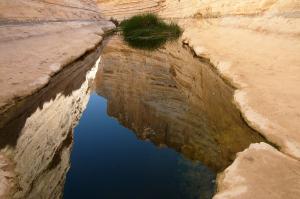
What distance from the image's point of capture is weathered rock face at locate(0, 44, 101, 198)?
2287 mm

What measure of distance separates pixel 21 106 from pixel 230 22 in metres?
7.57

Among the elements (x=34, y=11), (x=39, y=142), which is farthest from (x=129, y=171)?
(x=34, y=11)

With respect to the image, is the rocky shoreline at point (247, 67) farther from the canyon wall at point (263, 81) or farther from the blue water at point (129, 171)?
the blue water at point (129, 171)

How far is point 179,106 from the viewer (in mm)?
4355

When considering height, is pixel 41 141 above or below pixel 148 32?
above

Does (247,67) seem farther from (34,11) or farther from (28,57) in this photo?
(34,11)

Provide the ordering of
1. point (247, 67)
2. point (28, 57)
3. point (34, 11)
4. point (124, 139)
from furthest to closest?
point (34, 11)
point (28, 57)
point (247, 67)
point (124, 139)

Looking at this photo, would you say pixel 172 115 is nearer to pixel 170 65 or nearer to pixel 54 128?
pixel 54 128

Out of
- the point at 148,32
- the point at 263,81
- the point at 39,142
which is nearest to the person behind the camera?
the point at 39,142

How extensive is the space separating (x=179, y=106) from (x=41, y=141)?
1.88m

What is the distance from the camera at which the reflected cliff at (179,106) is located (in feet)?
9.87

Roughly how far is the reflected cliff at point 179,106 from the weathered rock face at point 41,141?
0.64 m

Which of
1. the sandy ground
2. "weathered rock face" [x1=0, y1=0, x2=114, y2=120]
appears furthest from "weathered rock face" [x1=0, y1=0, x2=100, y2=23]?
the sandy ground

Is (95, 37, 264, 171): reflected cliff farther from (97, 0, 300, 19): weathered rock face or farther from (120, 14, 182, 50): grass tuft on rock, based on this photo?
(120, 14, 182, 50): grass tuft on rock
